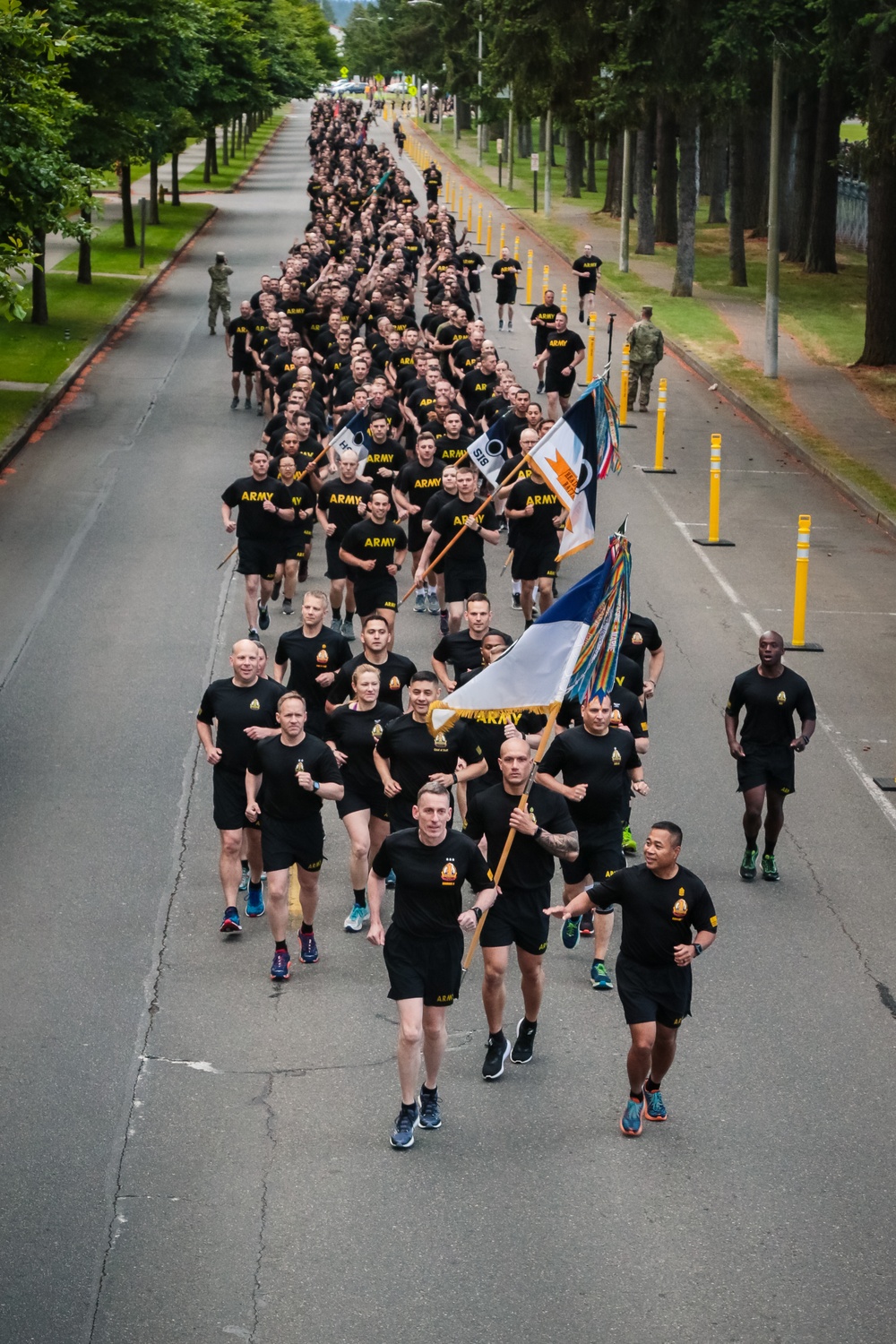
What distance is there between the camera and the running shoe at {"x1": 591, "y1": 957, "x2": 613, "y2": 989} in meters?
11.5

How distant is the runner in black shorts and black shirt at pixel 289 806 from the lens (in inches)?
448

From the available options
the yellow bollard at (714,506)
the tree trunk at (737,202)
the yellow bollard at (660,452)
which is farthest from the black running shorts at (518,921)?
the tree trunk at (737,202)

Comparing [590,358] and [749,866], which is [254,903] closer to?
[749,866]

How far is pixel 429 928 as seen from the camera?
9672 mm

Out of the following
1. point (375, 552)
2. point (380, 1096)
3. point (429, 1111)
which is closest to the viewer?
point (429, 1111)

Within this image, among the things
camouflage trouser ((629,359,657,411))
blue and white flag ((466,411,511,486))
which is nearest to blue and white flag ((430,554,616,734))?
blue and white flag ((466,411,511,486))

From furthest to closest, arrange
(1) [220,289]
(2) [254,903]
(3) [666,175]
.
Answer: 1. (3) [666,175]
2. (1) [220,289]
3. (2) [254,903]

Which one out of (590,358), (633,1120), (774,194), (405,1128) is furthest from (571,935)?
(774,194)

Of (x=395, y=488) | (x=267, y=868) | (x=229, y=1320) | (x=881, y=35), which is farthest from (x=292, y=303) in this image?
(x=229, y=1320)

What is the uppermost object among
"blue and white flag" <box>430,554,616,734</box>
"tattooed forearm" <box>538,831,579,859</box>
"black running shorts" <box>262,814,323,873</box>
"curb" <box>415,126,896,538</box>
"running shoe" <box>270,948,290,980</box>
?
"blue and white flag" <box>430,554,616,734</box>

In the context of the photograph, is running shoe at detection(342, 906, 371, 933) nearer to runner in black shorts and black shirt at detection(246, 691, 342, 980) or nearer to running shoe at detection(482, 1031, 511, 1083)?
runner in black shorts and black shirt at detection(246, 691, 342, 980)

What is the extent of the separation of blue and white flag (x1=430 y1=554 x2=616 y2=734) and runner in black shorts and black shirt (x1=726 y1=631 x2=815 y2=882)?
6.20 ft

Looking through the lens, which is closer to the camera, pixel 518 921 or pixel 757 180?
pixel 518 921

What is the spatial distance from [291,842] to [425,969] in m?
2.06
